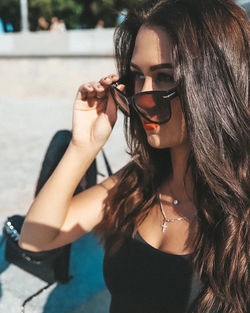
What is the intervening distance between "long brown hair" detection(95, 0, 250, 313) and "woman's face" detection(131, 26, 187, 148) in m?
0.04

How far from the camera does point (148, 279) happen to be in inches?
52.7

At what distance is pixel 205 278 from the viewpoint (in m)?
1.27

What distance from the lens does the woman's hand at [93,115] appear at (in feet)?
5.16

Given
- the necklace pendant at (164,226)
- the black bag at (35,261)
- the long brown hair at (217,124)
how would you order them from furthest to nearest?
the black bag at (35,261) → the necklace pendant at (164,226) → the long brown hair at (217,124)

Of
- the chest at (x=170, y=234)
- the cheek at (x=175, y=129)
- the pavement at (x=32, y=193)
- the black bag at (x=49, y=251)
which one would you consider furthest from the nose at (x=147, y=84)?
the pavement at (x=32, y=193)

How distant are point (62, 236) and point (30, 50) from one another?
9660 mm

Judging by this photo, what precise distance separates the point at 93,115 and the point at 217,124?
573 millimetres

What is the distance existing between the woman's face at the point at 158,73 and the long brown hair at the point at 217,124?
0.14 ft

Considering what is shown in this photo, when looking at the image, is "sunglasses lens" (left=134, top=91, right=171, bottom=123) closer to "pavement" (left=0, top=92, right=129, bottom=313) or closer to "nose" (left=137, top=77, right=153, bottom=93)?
"nose" (left=137, top=77, right=153, bottom=93)

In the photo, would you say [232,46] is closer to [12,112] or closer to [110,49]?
[12,112]

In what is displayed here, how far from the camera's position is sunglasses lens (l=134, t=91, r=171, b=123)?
1.29 metres

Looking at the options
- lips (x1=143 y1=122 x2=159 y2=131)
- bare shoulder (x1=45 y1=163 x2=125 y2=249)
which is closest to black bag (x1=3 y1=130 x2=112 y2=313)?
bare shoulder (x1=45 y1=163 x2=125 y2=249)

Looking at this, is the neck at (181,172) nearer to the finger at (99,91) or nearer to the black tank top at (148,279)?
the black tank top at (148,279)

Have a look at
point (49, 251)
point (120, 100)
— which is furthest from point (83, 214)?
point (120, 100)
